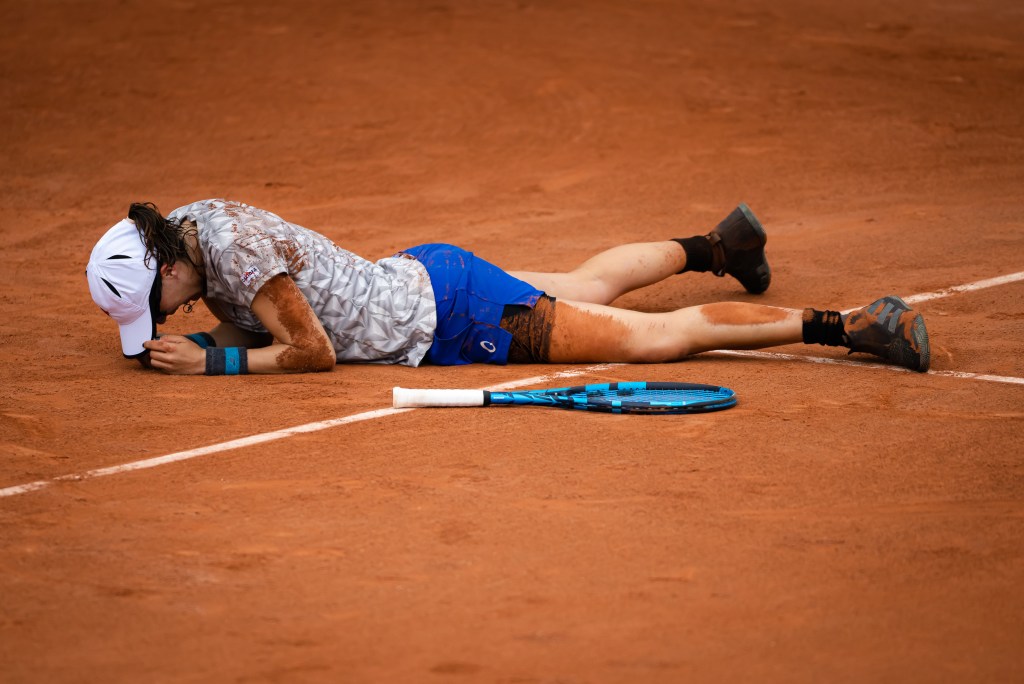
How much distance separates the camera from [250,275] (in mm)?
4816

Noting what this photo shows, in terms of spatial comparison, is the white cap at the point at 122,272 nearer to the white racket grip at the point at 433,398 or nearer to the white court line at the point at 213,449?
the white court line at the point at 213,449

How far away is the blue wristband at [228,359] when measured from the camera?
204 inches

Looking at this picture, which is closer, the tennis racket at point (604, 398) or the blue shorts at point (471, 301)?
the tennis racket at point (604, 398)

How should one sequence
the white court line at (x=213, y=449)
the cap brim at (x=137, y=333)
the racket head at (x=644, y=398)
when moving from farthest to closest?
1. the cap brim at (x=137, y=333)
2. the racket head at (x=644, y=398)
3. the white court line at (x=213, y=449)

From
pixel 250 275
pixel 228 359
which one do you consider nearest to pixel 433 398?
pixel 250 275

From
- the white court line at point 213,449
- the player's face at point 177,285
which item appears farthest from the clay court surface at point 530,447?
the player's face at point 177,285

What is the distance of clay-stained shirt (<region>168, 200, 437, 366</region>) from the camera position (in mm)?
4848

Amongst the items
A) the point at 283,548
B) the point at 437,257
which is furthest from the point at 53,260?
the point at 283,548

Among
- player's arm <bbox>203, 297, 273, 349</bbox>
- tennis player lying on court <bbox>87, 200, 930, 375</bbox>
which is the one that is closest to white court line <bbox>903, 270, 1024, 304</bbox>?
tennis player lying on court <bbox>87, 200, 930, 375</bbox>

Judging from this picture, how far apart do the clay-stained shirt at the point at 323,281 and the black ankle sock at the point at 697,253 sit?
4.88 feet

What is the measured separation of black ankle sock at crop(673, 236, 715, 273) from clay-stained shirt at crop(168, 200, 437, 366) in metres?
1.49

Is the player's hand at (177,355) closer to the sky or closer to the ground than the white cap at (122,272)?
closer to the ground

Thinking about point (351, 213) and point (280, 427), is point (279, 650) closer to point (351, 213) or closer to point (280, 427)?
point (280, 427)

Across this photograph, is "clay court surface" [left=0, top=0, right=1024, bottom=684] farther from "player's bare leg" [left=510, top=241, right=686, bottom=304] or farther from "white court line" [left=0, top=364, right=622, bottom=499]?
"player's bare leg" [left=510, top=241, right=686, bottom=304]
